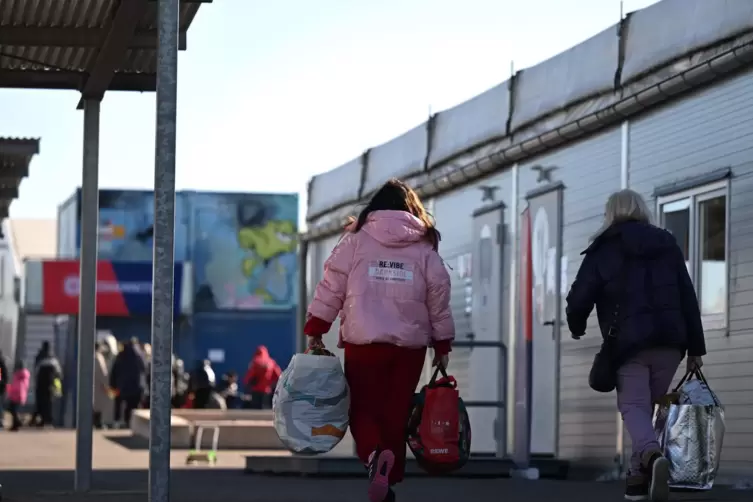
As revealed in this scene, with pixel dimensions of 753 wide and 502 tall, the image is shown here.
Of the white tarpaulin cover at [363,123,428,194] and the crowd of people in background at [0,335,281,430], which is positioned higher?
the white tarpaulin cover at [363,123,428,194]

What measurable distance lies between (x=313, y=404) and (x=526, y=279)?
21.1 ft

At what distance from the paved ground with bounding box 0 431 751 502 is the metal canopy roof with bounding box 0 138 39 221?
2.46 metres

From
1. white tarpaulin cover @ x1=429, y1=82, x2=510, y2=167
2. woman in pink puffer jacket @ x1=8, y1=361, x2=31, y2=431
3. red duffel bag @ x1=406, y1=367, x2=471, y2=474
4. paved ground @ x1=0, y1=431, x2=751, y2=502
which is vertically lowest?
woman in pink puffer jacket @ x1=8, y1=361, x2=31, y2=431

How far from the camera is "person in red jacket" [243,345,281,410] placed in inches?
1362

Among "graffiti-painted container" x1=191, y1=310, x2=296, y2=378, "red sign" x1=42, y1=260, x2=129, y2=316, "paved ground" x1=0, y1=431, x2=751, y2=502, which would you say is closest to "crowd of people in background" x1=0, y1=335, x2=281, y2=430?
"red sign" x1=42, y1=260, x2=129, y2=316

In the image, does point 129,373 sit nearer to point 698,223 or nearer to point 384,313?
point 698,223

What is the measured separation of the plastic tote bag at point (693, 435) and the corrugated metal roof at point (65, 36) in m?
3.41

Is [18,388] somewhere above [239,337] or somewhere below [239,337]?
below

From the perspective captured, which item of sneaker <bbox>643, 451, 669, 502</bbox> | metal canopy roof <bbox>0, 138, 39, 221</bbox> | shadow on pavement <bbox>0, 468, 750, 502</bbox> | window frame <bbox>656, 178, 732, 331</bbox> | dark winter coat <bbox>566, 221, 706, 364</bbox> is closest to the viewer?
sneaker <bbox>643, 451, 669, 502</bbox>

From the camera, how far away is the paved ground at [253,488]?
11.5 metres

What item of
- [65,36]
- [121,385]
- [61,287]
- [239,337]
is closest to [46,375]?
[121,385]

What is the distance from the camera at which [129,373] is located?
3288cm

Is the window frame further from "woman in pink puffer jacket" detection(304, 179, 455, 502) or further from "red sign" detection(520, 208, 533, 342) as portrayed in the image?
"woman in pink puffer jacket" detection(304, 179, 455, 502)

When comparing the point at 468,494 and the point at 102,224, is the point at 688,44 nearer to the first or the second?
the point at 468,494
